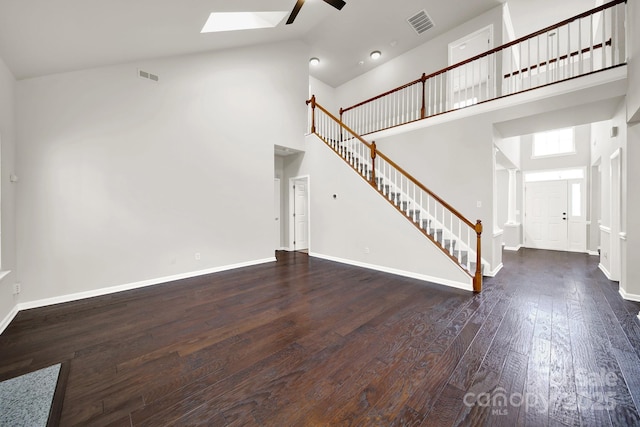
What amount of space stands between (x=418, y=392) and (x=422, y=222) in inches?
132

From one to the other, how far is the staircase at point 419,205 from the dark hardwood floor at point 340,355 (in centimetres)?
65

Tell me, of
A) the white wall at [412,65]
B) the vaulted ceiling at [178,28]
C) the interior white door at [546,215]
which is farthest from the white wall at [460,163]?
the interior white door at [546,215]

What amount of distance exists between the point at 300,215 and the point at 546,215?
7236 mm

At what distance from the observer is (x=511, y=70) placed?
4.71 metres

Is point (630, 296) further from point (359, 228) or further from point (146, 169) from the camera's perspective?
point (146, 169)

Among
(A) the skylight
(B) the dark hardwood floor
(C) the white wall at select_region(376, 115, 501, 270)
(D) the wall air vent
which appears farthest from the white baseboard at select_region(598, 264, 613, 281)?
(D) the wall air vent

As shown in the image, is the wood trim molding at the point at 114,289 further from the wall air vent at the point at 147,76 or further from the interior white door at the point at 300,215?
the wall air vent at the point at 147,76

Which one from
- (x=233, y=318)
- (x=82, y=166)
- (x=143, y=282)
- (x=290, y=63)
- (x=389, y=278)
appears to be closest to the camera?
(x=233, y=318)

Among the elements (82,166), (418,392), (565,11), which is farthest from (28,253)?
(565,11)

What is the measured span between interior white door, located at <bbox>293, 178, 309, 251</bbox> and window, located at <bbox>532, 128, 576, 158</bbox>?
6.93 meters

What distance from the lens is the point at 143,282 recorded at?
12.2 feet

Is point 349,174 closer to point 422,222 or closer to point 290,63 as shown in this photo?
point 422,222

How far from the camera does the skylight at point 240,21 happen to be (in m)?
3.86

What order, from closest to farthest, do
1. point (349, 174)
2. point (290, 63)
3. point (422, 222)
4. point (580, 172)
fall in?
point (422, 222), point (349, 174), point (290, 63), point (580, 172)
